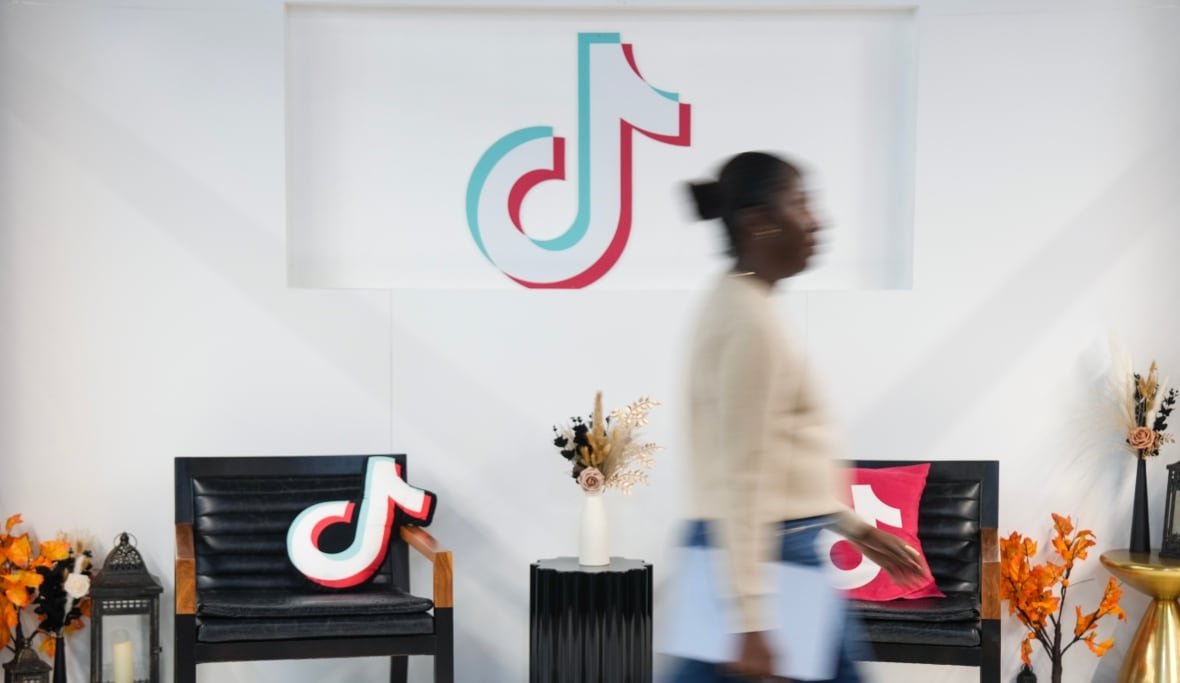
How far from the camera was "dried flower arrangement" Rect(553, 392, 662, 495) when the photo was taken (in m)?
4.41

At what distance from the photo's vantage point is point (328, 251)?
494 centimetres

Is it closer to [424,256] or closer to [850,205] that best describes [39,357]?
[424,256]

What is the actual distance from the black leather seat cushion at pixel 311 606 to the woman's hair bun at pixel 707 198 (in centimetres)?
217

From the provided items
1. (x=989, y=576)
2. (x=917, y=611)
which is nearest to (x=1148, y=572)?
(x=989, y=576)

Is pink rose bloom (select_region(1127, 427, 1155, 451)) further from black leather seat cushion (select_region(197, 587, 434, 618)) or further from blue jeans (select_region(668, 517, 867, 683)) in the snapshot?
blue jeans (select_region(668, 517, 867, 683))

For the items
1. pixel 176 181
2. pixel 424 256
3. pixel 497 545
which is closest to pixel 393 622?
pixel 497 545

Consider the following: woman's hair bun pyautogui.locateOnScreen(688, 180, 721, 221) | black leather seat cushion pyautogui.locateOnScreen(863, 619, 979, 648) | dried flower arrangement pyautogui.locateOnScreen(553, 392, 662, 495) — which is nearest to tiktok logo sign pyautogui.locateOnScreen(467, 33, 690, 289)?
dried flower arrangement pyautogui.locateOnScreen(553, 392, 662, 495)

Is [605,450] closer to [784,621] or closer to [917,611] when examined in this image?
[917,611]

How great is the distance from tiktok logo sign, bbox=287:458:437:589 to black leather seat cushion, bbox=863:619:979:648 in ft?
4.93

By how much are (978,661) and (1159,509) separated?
1.44 m

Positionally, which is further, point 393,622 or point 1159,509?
point 1159,509

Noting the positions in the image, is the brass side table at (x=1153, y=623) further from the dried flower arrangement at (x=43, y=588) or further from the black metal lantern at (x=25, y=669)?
the black metal lantern at (x=25, y=669)

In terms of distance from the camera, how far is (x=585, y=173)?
4.98m

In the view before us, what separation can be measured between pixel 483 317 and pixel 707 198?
280cm
